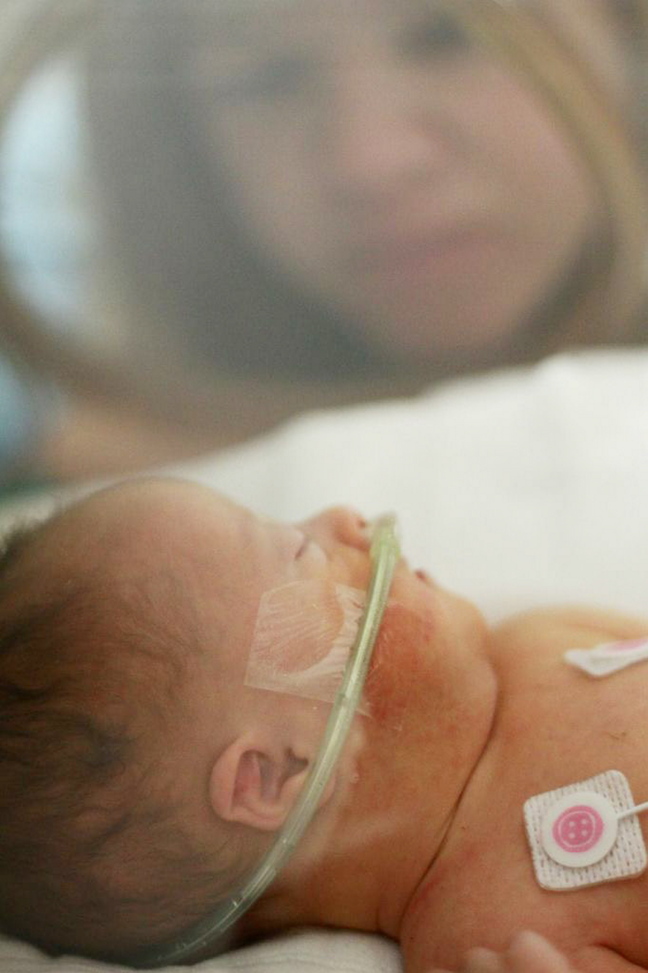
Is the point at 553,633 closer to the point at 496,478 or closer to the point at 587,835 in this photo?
the point at 587,835

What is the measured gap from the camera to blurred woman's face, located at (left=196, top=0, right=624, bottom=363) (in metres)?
1.10

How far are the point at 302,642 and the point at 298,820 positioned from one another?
0.12m

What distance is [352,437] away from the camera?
4.20ft

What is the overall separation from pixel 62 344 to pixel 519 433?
59cm

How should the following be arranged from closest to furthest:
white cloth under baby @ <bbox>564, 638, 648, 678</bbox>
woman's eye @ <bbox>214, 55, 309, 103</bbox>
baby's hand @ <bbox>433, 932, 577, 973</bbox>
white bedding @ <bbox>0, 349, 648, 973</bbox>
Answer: baby's hand @ <bbox>433, 932, 577, 973</bbox> → white cloth under baby @ <bbox>564, 638, 648, 678</bbox> → white bedding @ <bbox>0, 349, 648, 973</bbox> → woman's eye @ <bbox>214, 55, 309, 103</bbox>

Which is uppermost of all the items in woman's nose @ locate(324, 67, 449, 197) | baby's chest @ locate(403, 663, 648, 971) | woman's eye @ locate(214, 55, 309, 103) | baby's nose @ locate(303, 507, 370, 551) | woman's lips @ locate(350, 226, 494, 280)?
woman's eye @ locate(214, 55, 309, 103)

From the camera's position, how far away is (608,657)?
31.5 inches

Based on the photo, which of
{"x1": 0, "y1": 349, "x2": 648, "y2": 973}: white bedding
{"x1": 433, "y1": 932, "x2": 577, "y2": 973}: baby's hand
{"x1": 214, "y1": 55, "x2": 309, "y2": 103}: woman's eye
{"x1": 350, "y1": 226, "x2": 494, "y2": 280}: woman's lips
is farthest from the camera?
{"x1": 350, "y1": 226, "x2": 494, "y2": 280}: woman's lips

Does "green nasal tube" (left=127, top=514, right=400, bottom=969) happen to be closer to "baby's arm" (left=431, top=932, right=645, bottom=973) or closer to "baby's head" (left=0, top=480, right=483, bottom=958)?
"baby's head" (left=0, top=480, right=483, bottom=958)

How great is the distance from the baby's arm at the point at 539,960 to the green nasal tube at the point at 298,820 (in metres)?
0.15

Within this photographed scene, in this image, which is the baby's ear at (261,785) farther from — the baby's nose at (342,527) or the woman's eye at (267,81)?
the woman's eye at (267,81)

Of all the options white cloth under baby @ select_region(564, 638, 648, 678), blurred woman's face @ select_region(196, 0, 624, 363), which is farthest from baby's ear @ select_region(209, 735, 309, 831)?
blurred woman's face @ select_region(196, 0, 624, 363)

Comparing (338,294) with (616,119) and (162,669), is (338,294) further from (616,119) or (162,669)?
(162,669)

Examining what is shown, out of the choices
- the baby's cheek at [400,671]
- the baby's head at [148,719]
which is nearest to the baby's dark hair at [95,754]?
the baby's head at [148,719]
